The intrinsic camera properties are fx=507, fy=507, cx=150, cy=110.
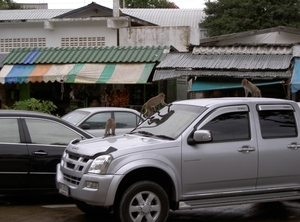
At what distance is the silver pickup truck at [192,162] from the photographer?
6.31m

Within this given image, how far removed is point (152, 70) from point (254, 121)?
1026 cm

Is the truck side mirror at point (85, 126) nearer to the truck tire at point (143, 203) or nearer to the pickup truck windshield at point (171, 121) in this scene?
the pickup truck windshield at point (171, 121)

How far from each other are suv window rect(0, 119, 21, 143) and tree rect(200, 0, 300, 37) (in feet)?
86.6

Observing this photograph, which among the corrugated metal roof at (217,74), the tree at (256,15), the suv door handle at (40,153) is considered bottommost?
the suv door handle at (40,153)

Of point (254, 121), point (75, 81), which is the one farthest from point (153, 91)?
point (254, 121)

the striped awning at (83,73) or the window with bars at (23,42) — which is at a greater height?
the window with bars at (23,42)

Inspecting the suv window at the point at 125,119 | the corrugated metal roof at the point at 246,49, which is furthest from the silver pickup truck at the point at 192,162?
the corrugated metal roof at the point at 246,49

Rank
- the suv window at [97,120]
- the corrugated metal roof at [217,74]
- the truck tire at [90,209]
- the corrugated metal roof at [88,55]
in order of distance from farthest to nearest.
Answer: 1. the corrugated metal roof at [88,55]
2. the corrugated metal roof at [217,74]
3. the suv window at [97,120]
4. the truck tire at [90,209]

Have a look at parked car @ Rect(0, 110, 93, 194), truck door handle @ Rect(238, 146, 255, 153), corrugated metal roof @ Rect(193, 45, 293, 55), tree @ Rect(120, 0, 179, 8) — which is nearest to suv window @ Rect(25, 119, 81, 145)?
parked car @ Rect(0, 110, 93, 194)

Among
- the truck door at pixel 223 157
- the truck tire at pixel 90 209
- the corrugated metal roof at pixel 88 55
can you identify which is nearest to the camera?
the truck door at pixel 223 157

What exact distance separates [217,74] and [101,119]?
5008 millimetres

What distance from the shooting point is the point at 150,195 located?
253 inches

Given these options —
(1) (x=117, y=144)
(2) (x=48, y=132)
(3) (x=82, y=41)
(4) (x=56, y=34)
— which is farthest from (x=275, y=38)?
(1) (x=117, y=144)

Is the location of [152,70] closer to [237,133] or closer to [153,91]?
[153,91]
